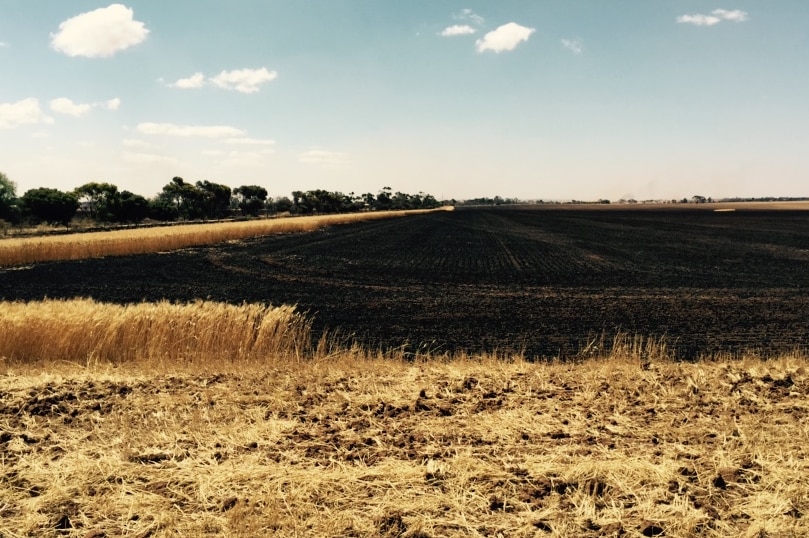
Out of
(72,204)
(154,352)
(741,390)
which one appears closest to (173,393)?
(154,352)

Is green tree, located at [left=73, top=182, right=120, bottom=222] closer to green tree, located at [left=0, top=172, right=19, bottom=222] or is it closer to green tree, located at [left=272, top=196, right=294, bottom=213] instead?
green tree, located at [left=0, top=172, right=19, bottom=222]

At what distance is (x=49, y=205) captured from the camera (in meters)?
64.6

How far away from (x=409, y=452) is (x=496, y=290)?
45.5 ft

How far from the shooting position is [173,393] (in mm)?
7387

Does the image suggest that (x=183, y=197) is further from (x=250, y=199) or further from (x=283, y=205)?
(x=283, y=205)

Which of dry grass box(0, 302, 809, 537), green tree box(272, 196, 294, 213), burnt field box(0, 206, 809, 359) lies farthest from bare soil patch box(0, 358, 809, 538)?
green tree box(272, 196, 294, 213)

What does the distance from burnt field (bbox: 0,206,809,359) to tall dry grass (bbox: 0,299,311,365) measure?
8.55 feet

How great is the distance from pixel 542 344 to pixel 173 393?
766cm

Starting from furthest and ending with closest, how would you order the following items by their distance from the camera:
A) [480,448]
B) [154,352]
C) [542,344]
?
[542,344]
[154,352]
[480,448]

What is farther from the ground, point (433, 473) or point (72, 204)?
point (72, 204)

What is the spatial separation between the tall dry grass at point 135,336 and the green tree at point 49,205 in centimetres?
6631

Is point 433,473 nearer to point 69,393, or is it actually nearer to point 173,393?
point 173,393

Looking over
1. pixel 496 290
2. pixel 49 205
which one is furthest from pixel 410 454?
pixel 49 205

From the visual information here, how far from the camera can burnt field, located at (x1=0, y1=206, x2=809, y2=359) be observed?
12.3m
